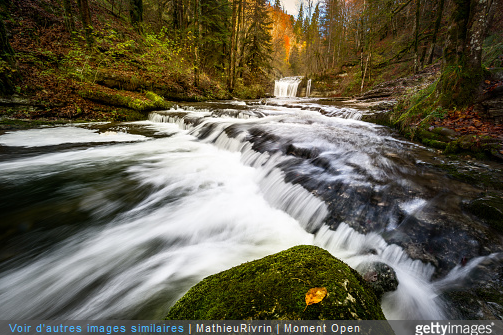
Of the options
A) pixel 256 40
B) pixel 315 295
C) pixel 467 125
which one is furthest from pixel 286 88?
pixel 315 295

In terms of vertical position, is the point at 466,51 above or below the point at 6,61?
above

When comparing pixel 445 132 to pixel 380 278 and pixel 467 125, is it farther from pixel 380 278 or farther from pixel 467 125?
pixel 380 278

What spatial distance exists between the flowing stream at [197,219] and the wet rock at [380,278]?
90 millimetres

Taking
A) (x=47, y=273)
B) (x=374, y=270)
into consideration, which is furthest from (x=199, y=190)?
(x=374, y=270)

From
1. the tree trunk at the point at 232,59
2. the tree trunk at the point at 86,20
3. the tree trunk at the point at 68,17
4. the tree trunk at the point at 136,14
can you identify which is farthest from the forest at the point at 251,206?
the tree trunk at the point at 232,59

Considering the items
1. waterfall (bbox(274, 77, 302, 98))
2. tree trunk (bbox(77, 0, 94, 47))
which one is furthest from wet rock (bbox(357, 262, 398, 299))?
waterfall (bbox(274, 77, 302, 98))

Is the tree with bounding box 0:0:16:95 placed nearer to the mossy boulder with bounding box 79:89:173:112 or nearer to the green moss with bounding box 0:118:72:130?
the green moss with bounding box 0:118:72:130

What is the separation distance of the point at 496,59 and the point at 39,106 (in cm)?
1503

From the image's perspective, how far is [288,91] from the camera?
31.7 m

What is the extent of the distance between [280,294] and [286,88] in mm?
34303

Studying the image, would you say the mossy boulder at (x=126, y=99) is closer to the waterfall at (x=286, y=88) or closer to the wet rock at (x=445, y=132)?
the wet rock at (x=445, y=132)

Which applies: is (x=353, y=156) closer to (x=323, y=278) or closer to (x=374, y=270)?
(x=374, y=270)

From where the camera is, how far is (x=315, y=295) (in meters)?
1.07

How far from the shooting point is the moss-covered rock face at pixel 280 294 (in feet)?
3.32
